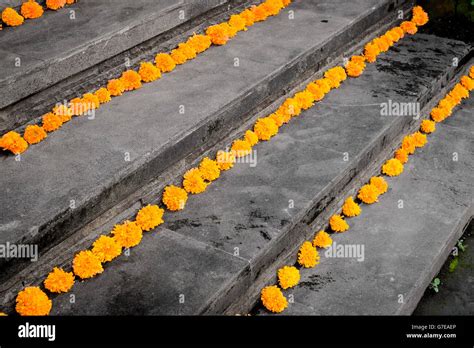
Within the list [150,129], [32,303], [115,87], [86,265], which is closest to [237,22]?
[115,87]

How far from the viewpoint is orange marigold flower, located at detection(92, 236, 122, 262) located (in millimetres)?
3701

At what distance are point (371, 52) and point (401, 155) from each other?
1.47 metres

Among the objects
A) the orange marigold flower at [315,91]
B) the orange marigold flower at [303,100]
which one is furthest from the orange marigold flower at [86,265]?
the orange marigold flower at [315,91]

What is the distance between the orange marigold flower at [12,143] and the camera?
4.06 metres

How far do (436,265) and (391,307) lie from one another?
27.2 inches

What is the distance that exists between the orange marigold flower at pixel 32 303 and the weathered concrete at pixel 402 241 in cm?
132

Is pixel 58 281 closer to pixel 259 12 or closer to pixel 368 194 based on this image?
pixel 368 194

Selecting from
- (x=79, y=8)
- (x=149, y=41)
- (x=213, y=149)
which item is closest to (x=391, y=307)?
(x=213, y=149)

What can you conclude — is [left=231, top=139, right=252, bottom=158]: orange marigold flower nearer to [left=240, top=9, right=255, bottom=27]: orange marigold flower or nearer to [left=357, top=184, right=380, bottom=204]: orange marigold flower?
[left=357, top=184, right=380, bottom=204]: orange marigold flower

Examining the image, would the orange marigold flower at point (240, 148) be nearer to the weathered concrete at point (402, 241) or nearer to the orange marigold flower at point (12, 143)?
the weathered concrete at point (402, 241)

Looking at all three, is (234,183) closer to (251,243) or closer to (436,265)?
(251,243)

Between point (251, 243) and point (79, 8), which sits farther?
point (79, 8)
